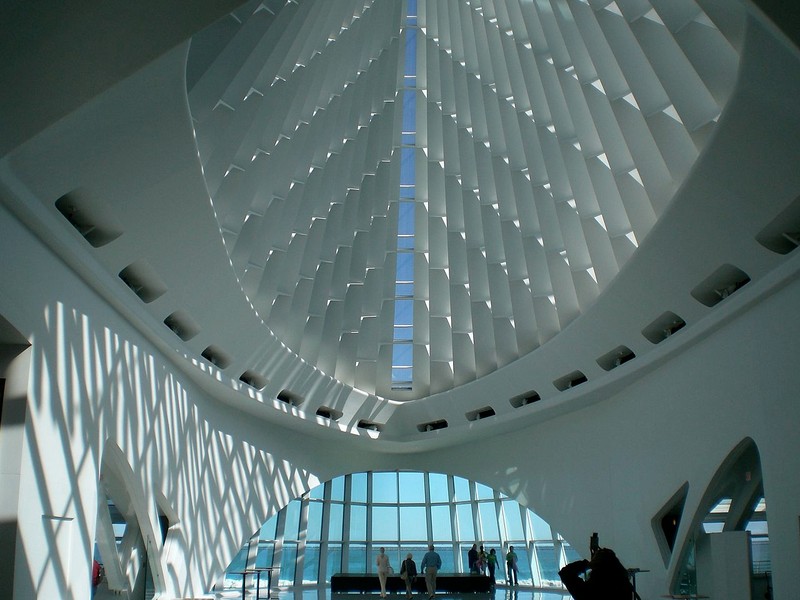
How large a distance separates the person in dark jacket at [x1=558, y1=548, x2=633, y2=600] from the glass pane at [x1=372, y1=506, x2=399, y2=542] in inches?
1046

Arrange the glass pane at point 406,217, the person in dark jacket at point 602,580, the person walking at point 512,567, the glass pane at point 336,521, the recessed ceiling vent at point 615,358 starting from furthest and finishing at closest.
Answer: the glass pane at point 336,521, the person walking at point 512,567, the glass pane at point 406,217, the recessed ceiling vent at point 615,358, the person in dark jacket at point 602,580

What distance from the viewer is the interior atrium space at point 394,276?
9.88 m

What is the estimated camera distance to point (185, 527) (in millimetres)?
17344

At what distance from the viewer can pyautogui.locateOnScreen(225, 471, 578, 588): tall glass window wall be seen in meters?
26.3

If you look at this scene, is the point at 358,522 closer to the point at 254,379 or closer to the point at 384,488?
the point at 384,488

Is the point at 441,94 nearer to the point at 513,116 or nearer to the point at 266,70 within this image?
the point at 513,116

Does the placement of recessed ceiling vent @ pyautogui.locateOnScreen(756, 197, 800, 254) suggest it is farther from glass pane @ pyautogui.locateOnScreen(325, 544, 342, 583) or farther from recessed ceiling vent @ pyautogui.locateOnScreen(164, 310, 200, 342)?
glass pane @ pyautogui.locateOnScreen(325, 544, 342, 583)

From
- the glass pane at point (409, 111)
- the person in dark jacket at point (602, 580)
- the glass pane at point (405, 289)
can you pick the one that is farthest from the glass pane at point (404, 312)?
the person in dark jacket at point (602, 580)

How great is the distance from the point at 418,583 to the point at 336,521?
26.8ft

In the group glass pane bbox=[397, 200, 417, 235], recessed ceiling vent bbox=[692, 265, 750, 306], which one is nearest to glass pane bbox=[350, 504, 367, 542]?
glass pane bbox=[397, 200, 417, 235]

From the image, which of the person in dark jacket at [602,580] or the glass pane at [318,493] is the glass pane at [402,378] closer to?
the glass pane at [318,493]

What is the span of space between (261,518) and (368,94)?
513 inches

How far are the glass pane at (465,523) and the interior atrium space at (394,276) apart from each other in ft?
10.6

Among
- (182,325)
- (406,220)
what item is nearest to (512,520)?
(406,220)
